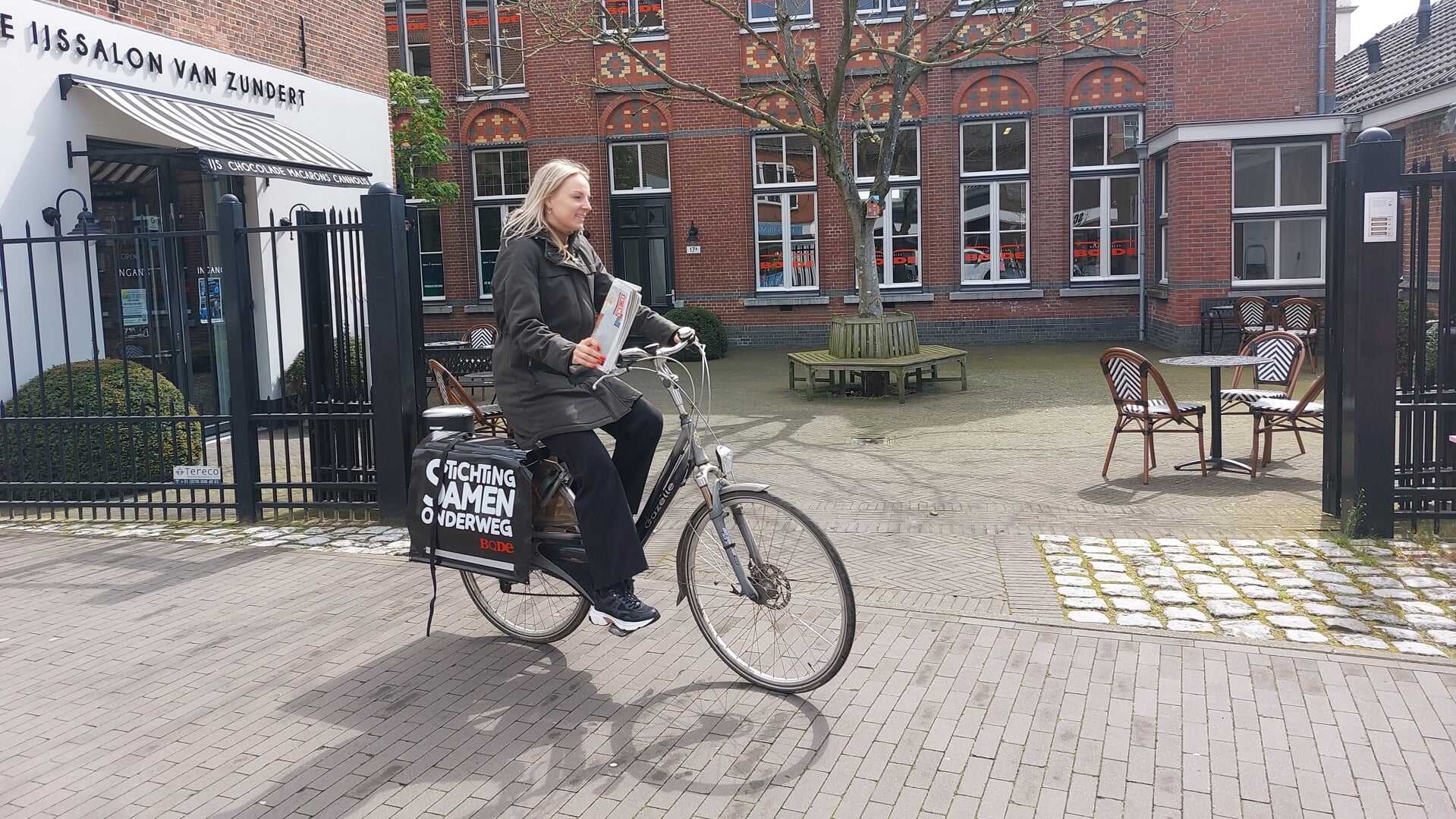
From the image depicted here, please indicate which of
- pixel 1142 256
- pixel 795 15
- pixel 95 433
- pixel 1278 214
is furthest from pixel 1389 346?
pixel 795 15

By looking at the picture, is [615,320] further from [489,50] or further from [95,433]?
[489,50]

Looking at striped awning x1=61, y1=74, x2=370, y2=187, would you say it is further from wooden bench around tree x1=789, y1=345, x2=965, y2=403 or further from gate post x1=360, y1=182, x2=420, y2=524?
wooden bench around tree x1=789, y1=345, x2=965, y2=403

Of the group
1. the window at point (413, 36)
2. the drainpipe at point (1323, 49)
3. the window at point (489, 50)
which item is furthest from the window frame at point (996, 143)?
the window at point (413, 36)

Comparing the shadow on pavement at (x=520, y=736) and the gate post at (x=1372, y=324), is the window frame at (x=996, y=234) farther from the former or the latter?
the shadow on pavement at (x=520, y=736)

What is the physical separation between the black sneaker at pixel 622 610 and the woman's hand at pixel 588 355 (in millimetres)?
877

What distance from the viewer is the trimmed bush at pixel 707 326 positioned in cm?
2084

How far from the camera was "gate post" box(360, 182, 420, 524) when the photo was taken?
23.5 feet

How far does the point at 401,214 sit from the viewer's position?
7.26 m

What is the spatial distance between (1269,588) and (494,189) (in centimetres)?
2045

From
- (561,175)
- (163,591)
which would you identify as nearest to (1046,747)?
(561,175)

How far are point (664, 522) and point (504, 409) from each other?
3.15 m

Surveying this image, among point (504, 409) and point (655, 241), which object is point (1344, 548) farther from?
point (655, 241)

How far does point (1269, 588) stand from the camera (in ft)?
18.3

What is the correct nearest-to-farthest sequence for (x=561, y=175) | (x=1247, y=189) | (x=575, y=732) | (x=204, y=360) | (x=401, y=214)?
1. (x=575, y=732)
2. (x=561, y=175)
3. (x=401, y=214)
4. (x=204, y=360)
5. (x=1247, y=189)
